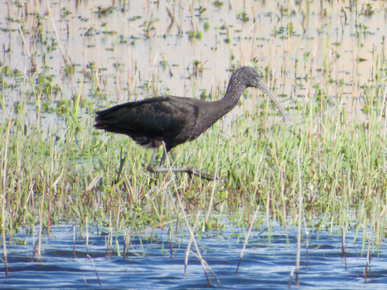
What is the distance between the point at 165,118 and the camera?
5.66m

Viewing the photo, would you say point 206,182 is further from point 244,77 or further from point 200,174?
point 244,77

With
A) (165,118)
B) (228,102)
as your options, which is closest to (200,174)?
(165,118)

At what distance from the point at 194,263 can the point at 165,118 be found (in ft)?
6.04

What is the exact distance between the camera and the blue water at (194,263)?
12.4ft

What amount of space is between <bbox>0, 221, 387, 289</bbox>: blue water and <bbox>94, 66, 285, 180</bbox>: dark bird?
3.97 feet

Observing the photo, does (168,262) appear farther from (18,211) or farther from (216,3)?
(216,3)

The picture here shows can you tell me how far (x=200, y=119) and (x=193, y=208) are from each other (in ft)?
2.65

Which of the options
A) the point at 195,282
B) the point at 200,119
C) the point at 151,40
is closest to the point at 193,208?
the point at 200,119

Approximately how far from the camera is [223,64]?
10.4 metres

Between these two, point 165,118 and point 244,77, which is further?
point 244,77

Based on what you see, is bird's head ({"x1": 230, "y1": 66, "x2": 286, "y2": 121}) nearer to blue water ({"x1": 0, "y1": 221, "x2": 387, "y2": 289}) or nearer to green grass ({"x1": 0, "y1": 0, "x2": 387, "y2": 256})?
green grass ({"x1": 0, "y1": 0, "x2": 387, "y2": 256})

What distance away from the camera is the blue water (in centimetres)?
377

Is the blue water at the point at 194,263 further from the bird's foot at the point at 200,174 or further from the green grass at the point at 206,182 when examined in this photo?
the bird's foot at the point at 200,174

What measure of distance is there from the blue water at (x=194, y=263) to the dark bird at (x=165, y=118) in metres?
1.21
